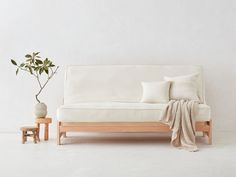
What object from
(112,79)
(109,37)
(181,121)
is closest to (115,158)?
(181,121)

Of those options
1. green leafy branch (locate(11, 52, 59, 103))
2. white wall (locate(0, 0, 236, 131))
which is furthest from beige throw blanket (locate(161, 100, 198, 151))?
green leafy branch (locate(11, 52, 59, 103))

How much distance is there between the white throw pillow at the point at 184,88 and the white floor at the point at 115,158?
0.55m

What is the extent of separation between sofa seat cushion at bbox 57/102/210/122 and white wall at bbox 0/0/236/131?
47.3 inches

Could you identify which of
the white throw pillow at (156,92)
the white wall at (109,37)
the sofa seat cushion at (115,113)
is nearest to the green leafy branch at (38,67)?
the white wall at (109,37)

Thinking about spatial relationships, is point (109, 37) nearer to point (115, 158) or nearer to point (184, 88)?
point (184, 88)

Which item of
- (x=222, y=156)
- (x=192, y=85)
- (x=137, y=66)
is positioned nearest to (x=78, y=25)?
(x=137, y=66)

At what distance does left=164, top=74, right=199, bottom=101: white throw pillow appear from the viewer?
508cm

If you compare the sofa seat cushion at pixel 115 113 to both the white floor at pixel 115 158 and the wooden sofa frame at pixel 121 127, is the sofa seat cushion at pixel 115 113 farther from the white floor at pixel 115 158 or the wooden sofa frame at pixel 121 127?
the white floor at pixel 115 158

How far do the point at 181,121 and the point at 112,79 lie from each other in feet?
4.10

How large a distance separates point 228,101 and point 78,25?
2325 mm

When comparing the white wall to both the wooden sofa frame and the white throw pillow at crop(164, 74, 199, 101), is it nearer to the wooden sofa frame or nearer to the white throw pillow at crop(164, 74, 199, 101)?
the white throw pillow at crop(164, 74, 199, 101)

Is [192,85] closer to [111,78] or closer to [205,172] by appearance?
[111,78]

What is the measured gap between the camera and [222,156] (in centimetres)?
402

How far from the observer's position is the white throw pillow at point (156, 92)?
5.04m
